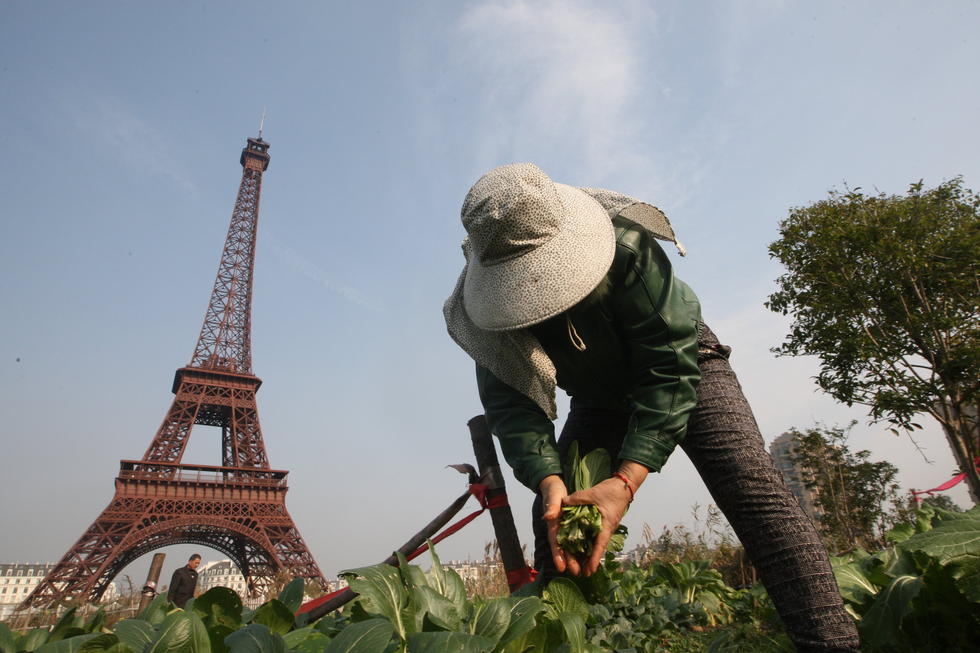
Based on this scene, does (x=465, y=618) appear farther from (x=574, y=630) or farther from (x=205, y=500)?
(x=205, y=500)

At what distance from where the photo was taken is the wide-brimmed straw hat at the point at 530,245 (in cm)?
169

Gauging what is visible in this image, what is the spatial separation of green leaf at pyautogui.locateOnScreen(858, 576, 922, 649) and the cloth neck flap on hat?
3.86 feet

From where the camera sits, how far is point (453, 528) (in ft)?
8.40

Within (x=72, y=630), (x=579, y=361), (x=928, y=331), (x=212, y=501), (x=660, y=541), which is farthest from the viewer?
(x=212, y=501)

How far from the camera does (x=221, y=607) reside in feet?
4.86

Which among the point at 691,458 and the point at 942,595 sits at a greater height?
the point at 691,458

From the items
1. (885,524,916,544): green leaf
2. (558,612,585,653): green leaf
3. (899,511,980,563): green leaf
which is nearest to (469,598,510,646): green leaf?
(558,612,585,653): green leaf

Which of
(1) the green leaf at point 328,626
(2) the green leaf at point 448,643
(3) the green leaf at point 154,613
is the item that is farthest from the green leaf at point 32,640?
(2) the green leaf at point 448,643

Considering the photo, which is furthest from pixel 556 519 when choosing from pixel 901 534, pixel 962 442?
pixel 962 442

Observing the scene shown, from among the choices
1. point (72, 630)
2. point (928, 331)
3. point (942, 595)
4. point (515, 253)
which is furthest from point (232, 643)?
point (928, 331)

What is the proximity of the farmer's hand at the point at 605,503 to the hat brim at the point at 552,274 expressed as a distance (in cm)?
52

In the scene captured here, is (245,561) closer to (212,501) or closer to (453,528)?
(212,501)

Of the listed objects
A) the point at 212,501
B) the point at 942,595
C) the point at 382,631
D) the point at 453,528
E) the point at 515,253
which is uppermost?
the point at 212,501

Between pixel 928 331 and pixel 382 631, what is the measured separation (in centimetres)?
1147
